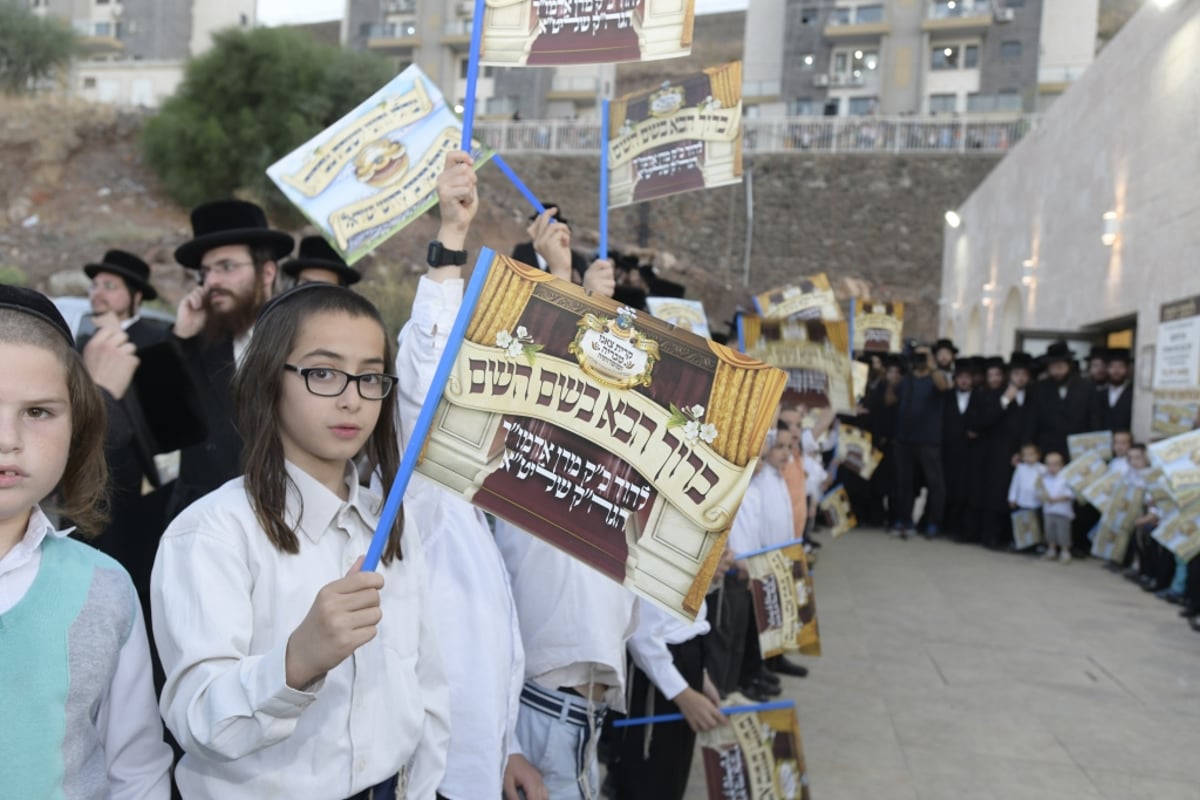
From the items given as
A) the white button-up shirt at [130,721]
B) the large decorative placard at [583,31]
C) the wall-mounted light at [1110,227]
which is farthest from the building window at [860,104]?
the white button-up shirt at [130,721]

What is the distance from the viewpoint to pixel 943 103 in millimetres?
42344

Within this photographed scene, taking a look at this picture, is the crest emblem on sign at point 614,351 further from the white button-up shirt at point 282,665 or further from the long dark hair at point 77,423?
the long dark hair at point 77,423

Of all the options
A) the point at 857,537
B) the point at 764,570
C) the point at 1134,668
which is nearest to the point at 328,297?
the point at 764,570

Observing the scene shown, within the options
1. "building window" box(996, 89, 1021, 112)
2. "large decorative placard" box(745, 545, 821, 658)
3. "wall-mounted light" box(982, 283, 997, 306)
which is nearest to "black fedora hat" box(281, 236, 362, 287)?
"large decorative placard" box(745, 545, 821, 658)

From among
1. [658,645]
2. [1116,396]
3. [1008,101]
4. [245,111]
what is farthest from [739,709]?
[1008,101]

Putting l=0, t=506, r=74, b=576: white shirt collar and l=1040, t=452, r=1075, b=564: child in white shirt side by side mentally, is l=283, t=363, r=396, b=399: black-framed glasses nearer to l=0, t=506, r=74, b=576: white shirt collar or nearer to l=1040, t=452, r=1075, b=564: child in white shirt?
l=0, t=506, r=74, b=576: white shirt collar

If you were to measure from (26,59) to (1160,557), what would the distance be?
126ft

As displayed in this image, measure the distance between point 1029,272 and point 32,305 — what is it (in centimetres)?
1797

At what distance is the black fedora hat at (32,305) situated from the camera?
4.78 feet

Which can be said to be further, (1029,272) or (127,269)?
(1029,272)

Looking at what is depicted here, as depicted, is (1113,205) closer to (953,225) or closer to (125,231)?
(953,225)

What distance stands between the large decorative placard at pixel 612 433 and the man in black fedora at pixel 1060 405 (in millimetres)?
10298

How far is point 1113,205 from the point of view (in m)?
12.9

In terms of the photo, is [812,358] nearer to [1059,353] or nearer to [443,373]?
[443,373]
